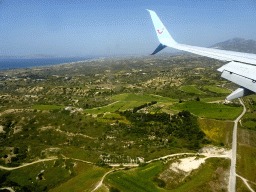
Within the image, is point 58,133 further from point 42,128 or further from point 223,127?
point 223,127

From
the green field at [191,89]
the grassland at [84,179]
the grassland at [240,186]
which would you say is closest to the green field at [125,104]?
the green field at [191,89]

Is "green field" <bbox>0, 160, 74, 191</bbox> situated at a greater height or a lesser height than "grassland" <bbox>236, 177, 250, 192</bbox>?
greater

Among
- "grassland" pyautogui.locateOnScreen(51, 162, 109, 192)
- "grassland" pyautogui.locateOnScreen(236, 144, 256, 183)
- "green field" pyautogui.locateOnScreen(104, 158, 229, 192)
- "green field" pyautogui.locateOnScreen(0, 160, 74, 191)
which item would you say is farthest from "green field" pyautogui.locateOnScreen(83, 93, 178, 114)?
"grassland" pyautogui.locateOnScreen(236, 144, 256, 183)

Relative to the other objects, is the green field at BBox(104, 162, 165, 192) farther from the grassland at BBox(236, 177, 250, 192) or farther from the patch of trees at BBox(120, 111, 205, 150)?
the grassland at BBox(236, 177, 250, 192)

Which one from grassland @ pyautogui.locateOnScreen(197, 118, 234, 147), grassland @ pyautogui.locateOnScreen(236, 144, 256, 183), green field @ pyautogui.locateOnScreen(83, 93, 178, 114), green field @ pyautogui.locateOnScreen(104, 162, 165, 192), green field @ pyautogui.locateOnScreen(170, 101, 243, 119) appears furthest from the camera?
green field @ pyautogui.locateOnScreen(83, 93, 178, 114)

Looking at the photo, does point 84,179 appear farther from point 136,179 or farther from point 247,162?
point 247,162

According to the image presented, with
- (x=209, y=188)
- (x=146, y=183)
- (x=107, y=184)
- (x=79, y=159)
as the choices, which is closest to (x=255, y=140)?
(x=209, y=188)

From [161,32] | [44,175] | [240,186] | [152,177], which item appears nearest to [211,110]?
[240,186]
